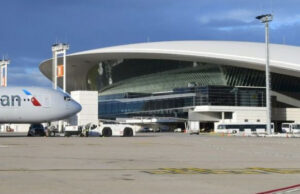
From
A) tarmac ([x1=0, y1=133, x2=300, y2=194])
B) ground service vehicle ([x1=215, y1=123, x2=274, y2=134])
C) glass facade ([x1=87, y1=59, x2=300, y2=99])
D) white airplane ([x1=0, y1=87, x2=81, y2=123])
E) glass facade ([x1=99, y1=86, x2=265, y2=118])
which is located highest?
glass facade ([x1=87, y1=59, x2=300, y2=99])

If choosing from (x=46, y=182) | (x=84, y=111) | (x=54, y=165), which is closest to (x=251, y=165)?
(x=54, y=165)

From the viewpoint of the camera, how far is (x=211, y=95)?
110375 mm

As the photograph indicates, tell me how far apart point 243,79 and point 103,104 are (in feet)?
123

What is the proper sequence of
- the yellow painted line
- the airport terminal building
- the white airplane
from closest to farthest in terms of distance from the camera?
the yellow painted line, the white airplane, the airport terminal building

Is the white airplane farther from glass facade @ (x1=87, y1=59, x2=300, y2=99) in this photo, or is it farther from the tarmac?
glass facade @ (x1=87, y1=59, x2=300, y2=99)

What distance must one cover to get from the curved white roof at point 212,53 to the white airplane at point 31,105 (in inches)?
2379

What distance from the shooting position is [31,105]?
51.6 metres

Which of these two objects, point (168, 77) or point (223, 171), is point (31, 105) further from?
point (168, 77)

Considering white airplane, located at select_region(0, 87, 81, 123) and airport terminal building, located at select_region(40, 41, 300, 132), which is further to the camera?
airport terminal building, located at select_region(40, 41, 300, 132)

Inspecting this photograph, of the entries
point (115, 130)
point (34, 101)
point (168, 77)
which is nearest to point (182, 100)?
point (168, 77)

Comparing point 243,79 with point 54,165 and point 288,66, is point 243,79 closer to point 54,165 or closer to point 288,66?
point 288,66

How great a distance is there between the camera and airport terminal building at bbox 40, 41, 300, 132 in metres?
110

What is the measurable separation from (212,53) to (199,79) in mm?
17875

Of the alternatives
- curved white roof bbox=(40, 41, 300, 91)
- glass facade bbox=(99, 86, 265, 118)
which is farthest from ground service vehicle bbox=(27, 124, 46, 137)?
curved white roof bbox=(40, 41, 300, 91)
